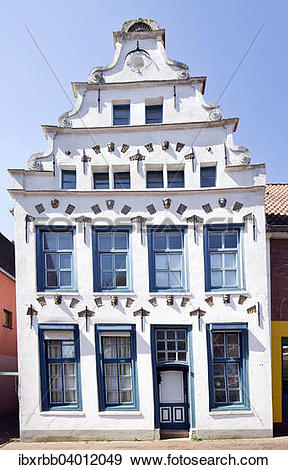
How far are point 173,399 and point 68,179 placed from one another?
8063mm

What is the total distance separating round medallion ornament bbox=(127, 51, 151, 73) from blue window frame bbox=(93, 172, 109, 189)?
12.7 ft

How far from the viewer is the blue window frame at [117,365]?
1273cm

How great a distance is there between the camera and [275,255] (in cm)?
1396

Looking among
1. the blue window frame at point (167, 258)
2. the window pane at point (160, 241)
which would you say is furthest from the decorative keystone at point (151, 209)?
the window pane at point (160, 241)

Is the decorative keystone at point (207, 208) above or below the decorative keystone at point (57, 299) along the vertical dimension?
above

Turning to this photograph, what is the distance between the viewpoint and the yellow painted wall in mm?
13289

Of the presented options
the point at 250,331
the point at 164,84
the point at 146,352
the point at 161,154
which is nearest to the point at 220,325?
the point at 250,331

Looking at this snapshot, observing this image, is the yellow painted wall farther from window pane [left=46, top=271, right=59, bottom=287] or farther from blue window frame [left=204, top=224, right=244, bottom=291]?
window pane [left=46, top=271, right=59, bottom=287]

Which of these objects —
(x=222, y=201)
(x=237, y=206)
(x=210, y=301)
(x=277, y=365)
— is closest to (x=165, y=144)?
(x=222, y=201)

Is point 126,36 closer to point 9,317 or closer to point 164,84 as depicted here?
point 164,84

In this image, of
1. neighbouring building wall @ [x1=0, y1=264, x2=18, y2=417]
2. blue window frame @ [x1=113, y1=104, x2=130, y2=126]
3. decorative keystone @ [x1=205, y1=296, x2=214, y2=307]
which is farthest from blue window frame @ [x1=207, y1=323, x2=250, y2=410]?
neighbouring building wall @ [x1=0, y1=264, x2=18, y2=417]

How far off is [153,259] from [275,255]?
4.35 m

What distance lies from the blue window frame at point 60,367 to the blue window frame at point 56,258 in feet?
4.54

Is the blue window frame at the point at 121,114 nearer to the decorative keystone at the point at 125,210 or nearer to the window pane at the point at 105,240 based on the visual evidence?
the decorative keystone at the point at 125,210
